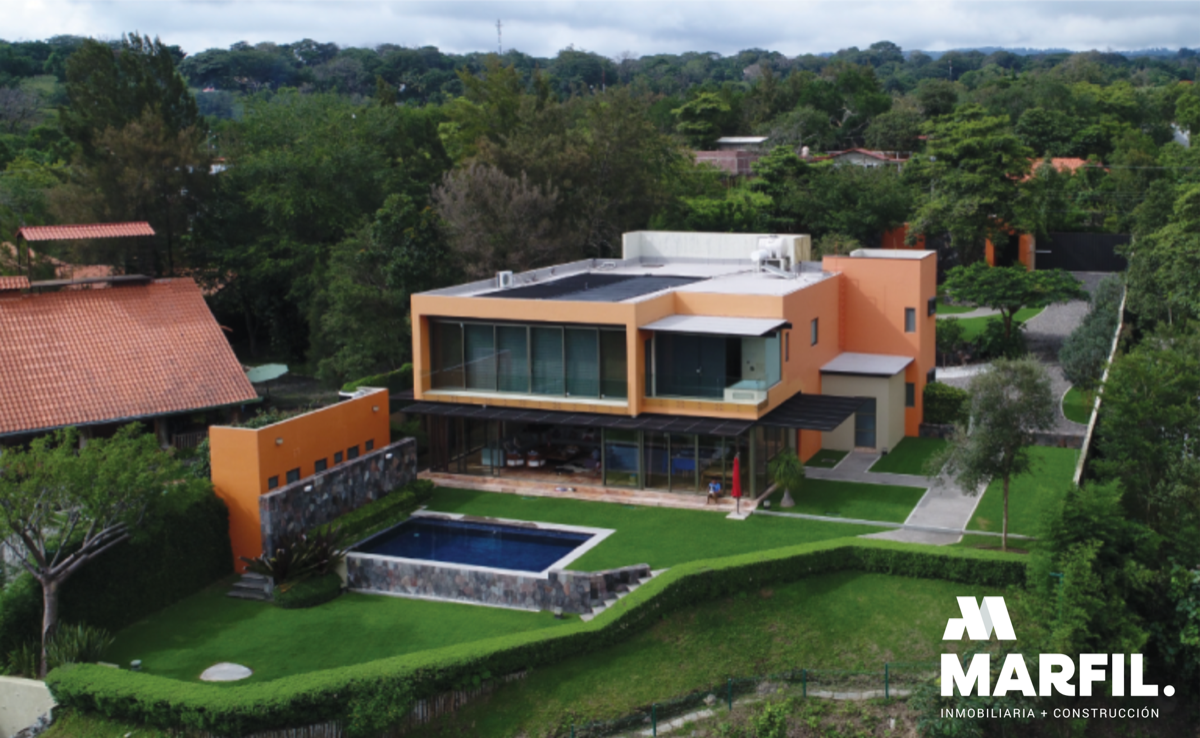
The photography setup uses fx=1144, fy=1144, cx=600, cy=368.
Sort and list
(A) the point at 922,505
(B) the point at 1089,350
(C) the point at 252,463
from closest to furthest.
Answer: (C) the point at 252,463, (A) the point at 922,505, (B) the point at 1089,350

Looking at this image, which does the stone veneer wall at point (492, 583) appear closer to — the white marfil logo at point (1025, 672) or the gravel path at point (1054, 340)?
the white marfil logo at point (1025, 672)

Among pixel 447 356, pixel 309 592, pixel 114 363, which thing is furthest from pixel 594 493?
pixel 114 363

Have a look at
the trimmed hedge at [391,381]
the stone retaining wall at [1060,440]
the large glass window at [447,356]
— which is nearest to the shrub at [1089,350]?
the stone retaining wall at [1060,440]

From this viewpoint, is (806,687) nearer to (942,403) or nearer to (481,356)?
(481,356)

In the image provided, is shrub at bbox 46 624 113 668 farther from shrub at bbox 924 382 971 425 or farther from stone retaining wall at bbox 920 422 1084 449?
shrub at bbox 924 382 971 425

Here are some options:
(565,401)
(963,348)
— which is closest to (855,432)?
(565,401)

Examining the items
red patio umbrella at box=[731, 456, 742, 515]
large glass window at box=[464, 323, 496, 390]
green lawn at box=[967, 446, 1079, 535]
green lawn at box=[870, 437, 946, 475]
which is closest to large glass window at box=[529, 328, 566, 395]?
large glass window at box=[464, 323, 496, 390]
